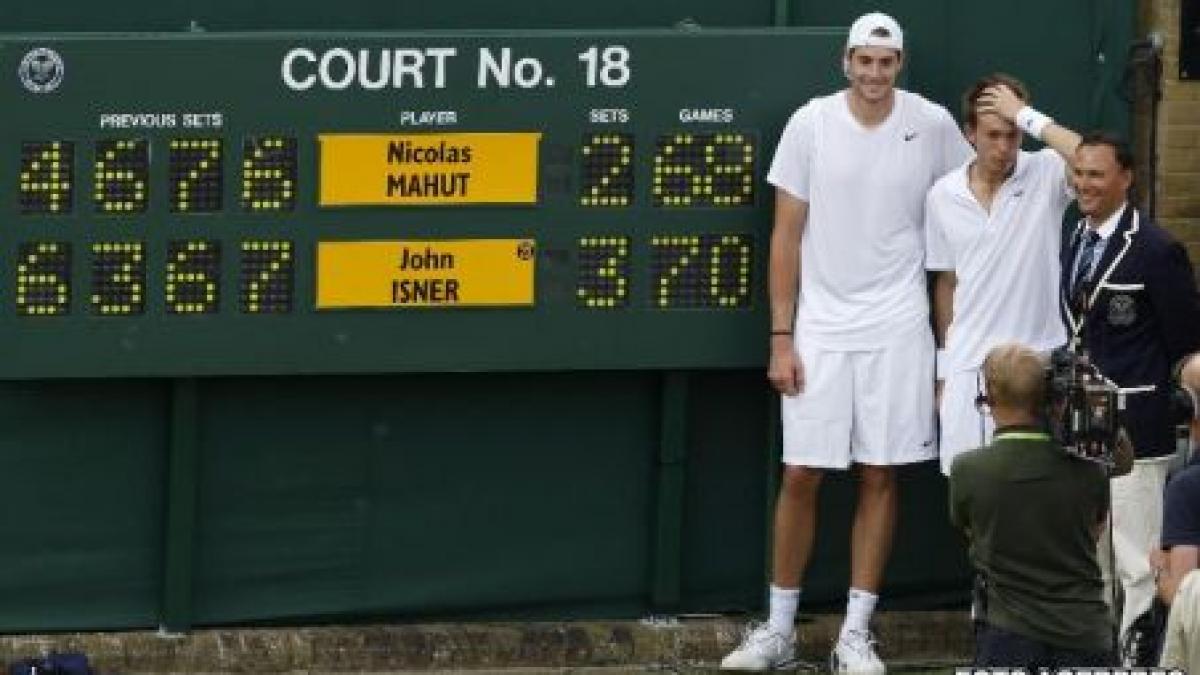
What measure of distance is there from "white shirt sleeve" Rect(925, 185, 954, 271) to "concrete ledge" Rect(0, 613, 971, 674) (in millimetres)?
1444

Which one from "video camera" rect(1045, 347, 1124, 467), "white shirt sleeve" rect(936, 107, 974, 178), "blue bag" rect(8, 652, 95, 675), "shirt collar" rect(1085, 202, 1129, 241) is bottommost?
"blue bag" rect(8, 652, 95, 675)

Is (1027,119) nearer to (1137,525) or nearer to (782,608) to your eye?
(1137,525)

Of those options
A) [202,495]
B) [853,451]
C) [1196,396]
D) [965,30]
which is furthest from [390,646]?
[1196,396]

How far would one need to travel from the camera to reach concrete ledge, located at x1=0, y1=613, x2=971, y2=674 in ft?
41.9

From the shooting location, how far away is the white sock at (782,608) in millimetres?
12758

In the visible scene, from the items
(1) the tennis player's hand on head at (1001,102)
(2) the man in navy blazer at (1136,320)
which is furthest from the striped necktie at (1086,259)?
(1) the tennis player's hand on head at (1001,102)

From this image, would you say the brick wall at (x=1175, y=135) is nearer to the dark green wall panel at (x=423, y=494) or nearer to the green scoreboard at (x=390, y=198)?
→ the green scoreboard at (x=390, y=198)

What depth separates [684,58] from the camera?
1262cm

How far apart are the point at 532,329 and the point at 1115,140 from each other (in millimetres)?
2124

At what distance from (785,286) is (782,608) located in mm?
1141

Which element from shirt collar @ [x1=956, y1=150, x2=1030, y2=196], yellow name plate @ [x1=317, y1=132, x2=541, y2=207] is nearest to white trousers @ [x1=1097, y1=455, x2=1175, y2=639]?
shirt collar @ [x1=956, y1=150, x2=1030, y2=196]

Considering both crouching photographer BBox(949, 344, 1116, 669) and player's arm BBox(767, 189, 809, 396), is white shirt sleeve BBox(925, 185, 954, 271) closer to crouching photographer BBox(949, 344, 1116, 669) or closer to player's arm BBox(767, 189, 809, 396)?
player's arm BBox(767, 189, 809, 396)

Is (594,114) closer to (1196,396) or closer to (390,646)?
(390,646)

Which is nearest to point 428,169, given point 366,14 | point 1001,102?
point 366,14
